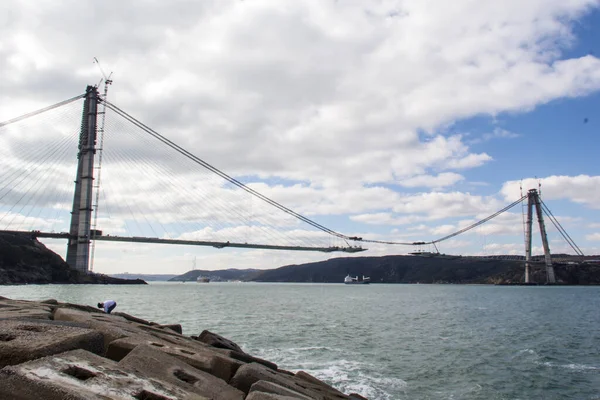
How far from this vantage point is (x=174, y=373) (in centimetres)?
530

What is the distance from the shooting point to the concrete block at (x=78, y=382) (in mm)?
3557

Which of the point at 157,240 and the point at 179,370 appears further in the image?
the point at 157,240

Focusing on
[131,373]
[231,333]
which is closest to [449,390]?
[131,373]

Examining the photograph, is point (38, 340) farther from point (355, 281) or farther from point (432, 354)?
point (355, 281)

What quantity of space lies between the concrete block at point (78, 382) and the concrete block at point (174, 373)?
35 cm

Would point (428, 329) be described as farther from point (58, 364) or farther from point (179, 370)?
point (58, 364)

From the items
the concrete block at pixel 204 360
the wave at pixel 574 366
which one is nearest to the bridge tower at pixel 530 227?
the wave at pixel 574 366

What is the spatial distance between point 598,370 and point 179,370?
14970 mm

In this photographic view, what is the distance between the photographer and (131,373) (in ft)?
15.1

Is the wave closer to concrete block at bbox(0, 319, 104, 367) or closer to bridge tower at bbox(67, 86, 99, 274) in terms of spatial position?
concrete block at bbox(0, 319, 104, 367)

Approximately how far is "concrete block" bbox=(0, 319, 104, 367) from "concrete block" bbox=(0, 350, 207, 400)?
1.01ft

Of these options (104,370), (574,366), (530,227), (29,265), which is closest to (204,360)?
(104,370)

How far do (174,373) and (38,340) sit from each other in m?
1.45

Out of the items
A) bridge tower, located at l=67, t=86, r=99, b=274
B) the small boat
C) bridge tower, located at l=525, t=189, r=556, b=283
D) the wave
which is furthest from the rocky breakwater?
the small boat
